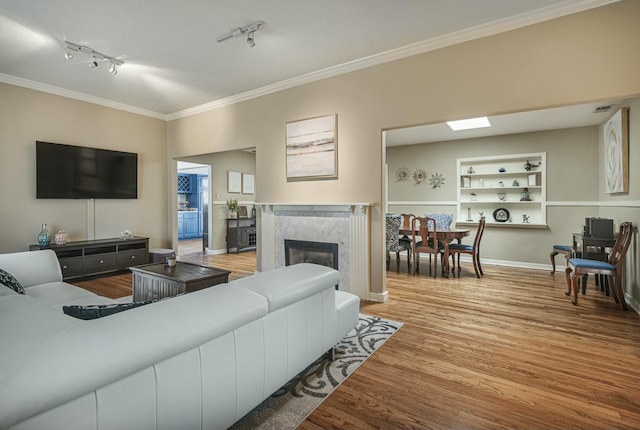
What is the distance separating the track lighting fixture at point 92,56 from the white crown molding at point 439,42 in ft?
5.54

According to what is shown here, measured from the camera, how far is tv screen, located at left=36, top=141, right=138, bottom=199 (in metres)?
4.55

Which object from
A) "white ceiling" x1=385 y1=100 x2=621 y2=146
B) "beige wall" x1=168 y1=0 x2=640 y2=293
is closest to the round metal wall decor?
"white ceiling" x1=385 y1=100 x2=621 y2=146

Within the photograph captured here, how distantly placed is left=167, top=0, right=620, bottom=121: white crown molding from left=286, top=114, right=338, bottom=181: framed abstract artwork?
570 millimetres

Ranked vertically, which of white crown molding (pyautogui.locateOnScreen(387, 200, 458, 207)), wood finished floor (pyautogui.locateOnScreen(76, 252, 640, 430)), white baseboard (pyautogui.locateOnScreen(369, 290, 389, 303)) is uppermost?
white crown molding (pyautogui.locateOnScreen(387, 200, 458, 207))

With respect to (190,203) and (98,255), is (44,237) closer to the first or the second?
(98,255)

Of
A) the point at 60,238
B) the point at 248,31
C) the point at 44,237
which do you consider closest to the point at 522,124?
the point at 248,31

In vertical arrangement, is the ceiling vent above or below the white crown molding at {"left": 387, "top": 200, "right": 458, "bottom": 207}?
above

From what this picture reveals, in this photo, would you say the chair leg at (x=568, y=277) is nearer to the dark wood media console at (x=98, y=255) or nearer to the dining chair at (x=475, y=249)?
the dining chair at (x=475, y=249)

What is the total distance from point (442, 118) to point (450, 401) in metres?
2.64

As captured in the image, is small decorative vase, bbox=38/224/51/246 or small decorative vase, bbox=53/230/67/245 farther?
small decorative vase, bbox=53/230/67/245

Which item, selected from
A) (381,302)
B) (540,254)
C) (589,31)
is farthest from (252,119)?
(540,254)

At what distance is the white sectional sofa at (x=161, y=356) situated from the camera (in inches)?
32.7

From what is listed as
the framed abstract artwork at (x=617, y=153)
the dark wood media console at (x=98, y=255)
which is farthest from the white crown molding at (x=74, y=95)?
the framed abstract artwork at (x=617, y=153)

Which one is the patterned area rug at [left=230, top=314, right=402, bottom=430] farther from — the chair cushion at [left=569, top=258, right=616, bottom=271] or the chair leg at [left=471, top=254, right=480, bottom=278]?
the chair leg at [left=471, top=254, right=480, bottom=278]
